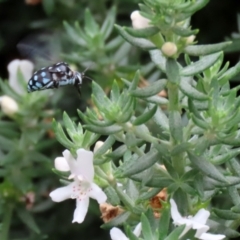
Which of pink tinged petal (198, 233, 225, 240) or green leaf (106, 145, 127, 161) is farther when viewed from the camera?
green leaf (106, 145, 127, 161)

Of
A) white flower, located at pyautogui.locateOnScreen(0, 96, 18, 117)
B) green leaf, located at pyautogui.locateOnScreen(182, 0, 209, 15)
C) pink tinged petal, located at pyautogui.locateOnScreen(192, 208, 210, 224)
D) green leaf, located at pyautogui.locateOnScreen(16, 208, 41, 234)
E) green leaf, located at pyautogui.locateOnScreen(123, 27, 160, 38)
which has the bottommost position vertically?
green leaf, located at pyautogui.locateOnScreen(16, 208, 41, 234)

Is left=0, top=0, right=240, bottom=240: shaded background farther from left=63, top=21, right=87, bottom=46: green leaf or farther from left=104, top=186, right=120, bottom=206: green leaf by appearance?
left=104, top=186, right=120, bottom=206: green leaf

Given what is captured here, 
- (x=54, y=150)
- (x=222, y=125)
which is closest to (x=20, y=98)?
(x=54, y=150)

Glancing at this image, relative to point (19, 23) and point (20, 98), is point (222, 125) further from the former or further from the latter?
point (19, 23)

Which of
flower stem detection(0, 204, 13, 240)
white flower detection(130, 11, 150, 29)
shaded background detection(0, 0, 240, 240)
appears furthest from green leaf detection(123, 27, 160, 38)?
shaded background detection(0, 0, 240, 240)

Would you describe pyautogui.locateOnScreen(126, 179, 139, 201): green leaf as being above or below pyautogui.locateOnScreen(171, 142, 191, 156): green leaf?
below

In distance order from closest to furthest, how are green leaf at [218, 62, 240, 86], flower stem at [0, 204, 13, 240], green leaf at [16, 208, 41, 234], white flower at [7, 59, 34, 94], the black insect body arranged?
green leaf at [218, 62, 240, 86], the black insect body, flower stem at [0, 204, 13, 240], green leaf at [16, 208, 41, 234], white flower at [7, 59, 34, 94]

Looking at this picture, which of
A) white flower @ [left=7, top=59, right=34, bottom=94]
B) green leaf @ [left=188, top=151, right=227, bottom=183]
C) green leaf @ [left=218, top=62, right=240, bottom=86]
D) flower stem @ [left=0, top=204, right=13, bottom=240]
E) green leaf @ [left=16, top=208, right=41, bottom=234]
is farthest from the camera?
white flower @ [left=7, top=59, right=34, bottom=94]

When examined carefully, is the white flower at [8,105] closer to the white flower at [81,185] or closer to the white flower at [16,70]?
the white flower at [16,70]
